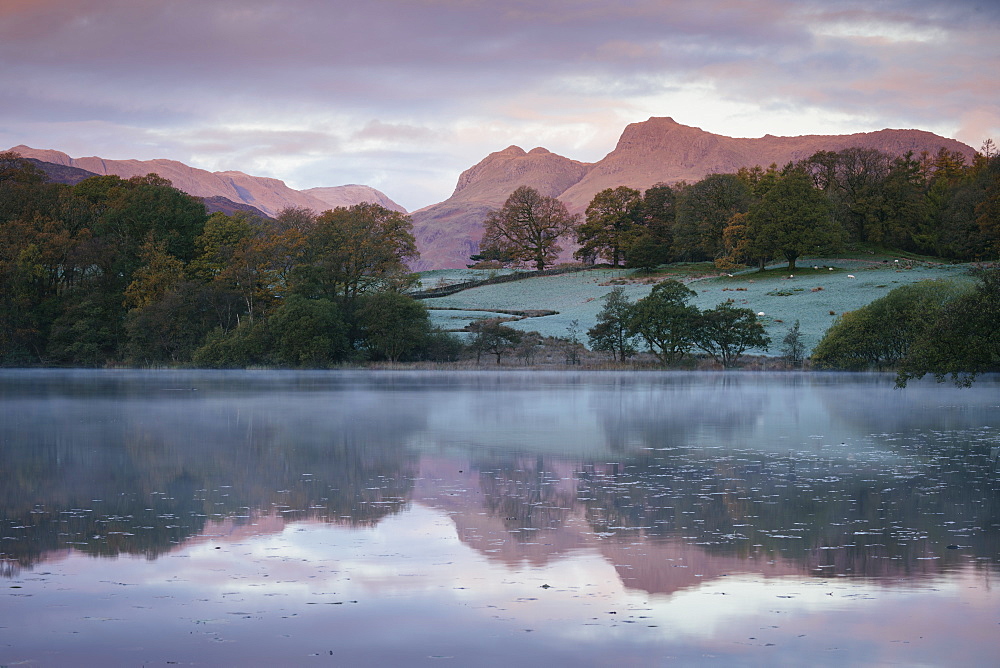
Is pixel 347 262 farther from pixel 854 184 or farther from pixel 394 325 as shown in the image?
pixel 854 184

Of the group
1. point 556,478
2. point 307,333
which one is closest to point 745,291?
point 307,333

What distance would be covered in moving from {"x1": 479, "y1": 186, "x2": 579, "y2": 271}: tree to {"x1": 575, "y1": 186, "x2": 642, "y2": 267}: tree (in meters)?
5.26

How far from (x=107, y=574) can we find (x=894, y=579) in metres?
7.38

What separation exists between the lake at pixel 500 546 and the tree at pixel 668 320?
3499cm

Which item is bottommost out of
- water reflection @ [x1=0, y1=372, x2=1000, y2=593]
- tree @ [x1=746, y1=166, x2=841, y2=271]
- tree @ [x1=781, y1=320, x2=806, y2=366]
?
water reflection @ [x1=0, y1=372, x2=1000, y2=593]

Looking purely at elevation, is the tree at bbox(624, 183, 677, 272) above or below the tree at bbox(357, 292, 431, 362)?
above

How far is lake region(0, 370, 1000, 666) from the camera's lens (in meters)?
7.00

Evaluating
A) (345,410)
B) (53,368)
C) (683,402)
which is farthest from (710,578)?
(53,368)

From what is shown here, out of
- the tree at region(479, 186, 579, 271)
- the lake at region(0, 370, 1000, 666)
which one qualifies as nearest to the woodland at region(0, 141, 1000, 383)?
the tree at region(479, 186, 579, 271)

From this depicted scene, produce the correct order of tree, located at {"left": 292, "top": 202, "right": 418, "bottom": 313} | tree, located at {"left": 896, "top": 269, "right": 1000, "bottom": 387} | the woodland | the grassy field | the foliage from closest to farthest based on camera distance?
1. tree, located at {"left": 896, "top": 269, "right": 1000, "bottom": 387}
2. the foliage
3. the woodland
4. the grassy field
5. tree, located at {"left": 292, "top": 202, "right": 418, "bottom": 313}

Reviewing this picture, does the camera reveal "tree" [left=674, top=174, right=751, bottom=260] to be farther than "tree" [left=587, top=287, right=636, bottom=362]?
Yes

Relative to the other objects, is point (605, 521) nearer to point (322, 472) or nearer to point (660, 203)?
point (322, 472)

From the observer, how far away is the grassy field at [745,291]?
70.3m

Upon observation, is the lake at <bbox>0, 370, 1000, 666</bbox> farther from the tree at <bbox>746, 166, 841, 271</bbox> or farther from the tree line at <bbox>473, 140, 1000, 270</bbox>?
the tree line at <bbox>473, 140, 1000, 270</bbox>
